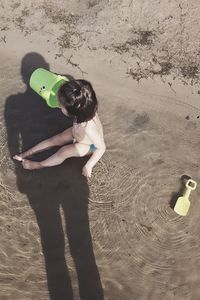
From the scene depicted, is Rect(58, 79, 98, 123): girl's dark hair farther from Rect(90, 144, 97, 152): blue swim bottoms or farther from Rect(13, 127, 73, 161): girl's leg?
Rect(13, 127, 73, 161): girl's leg

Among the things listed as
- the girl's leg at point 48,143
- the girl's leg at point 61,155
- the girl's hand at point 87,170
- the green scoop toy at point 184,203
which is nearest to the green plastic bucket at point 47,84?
the girl's leg at point 48,143

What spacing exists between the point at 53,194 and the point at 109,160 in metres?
0.50

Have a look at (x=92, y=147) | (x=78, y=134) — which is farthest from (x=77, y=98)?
(x=92, y=147)

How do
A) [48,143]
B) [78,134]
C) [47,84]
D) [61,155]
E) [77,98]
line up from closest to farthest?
[77,98], [78,134], [61,155], [48,143], [47,84]

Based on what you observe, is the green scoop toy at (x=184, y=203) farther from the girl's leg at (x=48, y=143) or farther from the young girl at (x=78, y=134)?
the girl's leg at (x=48, y=143)

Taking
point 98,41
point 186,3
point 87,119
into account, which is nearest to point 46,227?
point 87,119

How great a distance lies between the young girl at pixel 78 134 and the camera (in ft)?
8.63

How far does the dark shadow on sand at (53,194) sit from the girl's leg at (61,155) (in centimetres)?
7

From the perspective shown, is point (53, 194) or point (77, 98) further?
point (53, 194)

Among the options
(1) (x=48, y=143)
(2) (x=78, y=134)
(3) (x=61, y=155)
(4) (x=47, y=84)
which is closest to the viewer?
(2) (x=78, y=134)

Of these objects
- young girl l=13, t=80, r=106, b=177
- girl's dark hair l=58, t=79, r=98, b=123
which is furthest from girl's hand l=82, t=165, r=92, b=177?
girl's dark hair l=58, t=79, r=98, b=123

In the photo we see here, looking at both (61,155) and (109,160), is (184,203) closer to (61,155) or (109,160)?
(109,160)

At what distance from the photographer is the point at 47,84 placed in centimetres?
337

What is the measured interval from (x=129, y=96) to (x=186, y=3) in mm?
1127
